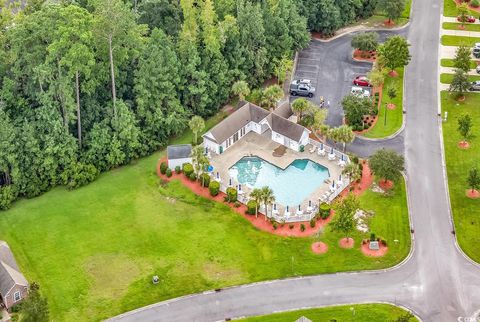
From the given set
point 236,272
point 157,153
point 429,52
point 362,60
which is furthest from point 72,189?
point 429,52

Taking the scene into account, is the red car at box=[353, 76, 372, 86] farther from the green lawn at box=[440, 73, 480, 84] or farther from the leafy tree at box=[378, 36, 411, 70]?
the green lawn at box=[440, 73, 480, 84]

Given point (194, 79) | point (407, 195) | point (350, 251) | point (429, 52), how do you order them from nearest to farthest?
point (350, 251) → point (407, 195) → point (194, 79) → point (429, 52)

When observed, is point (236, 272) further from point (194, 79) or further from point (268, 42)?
point (268, 42)

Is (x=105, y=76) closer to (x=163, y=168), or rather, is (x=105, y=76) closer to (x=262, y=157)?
(x=163, y=168)

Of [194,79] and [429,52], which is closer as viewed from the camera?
[194,79]

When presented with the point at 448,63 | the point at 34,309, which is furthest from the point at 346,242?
the point at 448,63

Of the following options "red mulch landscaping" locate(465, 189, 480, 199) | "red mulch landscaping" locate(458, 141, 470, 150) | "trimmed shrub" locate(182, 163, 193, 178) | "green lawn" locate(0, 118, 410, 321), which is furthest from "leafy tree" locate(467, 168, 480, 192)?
"trimmed shrub" locate(182, 163, 193, 178)
